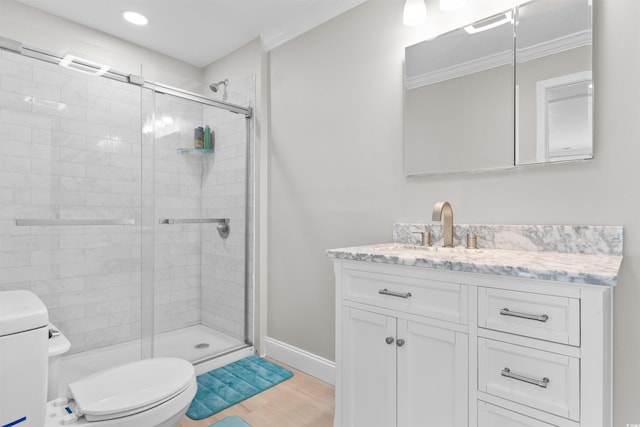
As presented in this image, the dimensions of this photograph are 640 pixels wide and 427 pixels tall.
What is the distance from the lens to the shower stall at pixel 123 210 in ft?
5.84

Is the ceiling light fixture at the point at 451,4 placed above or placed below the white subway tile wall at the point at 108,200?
above

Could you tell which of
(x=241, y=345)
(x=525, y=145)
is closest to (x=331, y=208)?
(x=525, y=145)

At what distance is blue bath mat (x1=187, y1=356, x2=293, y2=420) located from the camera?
74.2 inches

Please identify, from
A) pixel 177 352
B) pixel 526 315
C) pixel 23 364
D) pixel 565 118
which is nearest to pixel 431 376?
pixel 526 315

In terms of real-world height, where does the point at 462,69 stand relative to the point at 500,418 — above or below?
above

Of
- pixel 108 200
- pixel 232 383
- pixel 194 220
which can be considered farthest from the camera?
pixel 194 220

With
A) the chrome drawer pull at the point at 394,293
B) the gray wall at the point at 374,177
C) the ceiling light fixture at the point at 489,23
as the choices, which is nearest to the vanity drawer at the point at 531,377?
the chrome drawer pull at the point at 394,293

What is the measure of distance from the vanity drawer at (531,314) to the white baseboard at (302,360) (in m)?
1.35

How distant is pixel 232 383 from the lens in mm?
2150

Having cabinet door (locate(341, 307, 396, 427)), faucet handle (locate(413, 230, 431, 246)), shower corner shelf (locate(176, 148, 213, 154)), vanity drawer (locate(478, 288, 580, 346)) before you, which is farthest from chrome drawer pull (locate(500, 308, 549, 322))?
shower corner shelf (locate(176, 148, 213, 154))

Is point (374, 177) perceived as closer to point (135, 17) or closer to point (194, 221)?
point (194, 221)

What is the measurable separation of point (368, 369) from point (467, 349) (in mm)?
440

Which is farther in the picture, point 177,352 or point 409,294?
point 177,352

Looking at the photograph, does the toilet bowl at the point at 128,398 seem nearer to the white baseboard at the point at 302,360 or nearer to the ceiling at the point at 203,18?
the white baseboard at the point at 302,360
